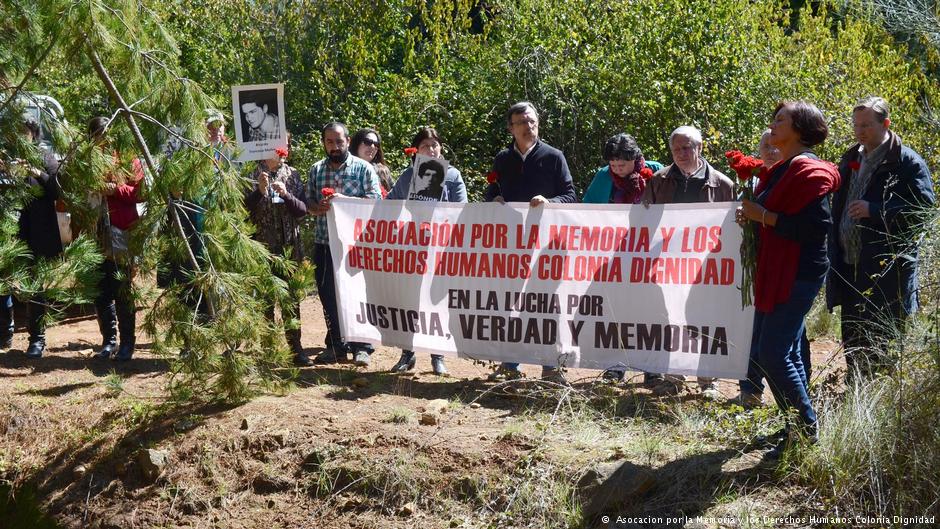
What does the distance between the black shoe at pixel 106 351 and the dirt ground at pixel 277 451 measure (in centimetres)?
68

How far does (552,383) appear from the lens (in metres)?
6.38

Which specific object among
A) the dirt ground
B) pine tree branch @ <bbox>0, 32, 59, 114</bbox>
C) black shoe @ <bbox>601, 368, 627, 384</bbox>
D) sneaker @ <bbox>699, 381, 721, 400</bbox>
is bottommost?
the dirt ground

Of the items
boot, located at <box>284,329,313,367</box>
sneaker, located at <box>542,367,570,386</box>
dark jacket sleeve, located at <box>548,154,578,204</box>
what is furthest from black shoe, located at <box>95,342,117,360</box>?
dark jacket sleeve, located at <box>548,154,578,204</box>

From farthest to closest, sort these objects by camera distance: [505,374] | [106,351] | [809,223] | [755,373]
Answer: [106,351], [505,374], [755,373], [809,223]

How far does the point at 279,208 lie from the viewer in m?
7.72

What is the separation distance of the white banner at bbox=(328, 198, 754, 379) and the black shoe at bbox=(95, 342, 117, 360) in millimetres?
2178

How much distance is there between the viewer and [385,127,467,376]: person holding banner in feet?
24.5

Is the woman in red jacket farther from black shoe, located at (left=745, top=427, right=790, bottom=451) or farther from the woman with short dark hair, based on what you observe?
black shoe, located at (left=745, top=427, right=790, bottom=451)

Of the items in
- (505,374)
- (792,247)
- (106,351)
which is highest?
(792,247)

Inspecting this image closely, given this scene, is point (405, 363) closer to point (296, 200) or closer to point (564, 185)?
point (296, 200)

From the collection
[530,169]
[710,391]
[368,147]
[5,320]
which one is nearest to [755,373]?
[710,391]

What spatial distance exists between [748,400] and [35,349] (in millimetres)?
5692

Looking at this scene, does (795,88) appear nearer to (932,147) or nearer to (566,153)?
(932,147)

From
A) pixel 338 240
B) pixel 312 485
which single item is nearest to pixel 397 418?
pixel 312 485
